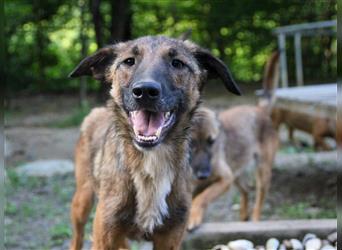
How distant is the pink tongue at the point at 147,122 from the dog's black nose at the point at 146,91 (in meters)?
0.26

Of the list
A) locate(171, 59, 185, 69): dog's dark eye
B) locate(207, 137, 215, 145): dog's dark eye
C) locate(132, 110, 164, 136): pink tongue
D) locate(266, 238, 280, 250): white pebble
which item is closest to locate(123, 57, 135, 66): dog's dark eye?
locate(171, 59, 185, 69): dog's dark eye

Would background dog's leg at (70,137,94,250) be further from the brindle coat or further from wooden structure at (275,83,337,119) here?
wooden structure at (275,83,337,119)

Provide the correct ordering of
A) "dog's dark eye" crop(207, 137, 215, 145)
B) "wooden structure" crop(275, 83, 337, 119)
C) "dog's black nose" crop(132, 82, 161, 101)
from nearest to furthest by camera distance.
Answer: "dog's black nose" crop(132, 82, 161, 101)
"dog's dark eye" crop(207, 137, 215, 145)
"wooden structure" crop(275, 83, 337, 119)

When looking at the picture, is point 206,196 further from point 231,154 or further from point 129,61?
point 129,61

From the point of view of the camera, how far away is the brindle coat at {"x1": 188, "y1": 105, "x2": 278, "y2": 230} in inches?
251

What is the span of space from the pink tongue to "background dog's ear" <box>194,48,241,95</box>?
733mm

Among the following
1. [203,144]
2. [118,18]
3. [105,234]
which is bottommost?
[203,144]

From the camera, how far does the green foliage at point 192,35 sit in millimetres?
19484

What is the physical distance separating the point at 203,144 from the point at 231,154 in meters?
1.30

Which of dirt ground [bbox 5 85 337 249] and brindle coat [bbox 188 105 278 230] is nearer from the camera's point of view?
brindle coat [bbox 188 105 278 230]

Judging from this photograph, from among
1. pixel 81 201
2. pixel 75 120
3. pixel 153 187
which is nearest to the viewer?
pixel 153 187

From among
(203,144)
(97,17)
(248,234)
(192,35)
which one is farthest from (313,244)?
(192,35)

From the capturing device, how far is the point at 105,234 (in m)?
4.14

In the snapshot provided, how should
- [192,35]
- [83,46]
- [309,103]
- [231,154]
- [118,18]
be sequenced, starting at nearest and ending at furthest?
1. [231,154]
2. [309,103]
3. [118,18]
4. [83,46]
5. [192,35]
